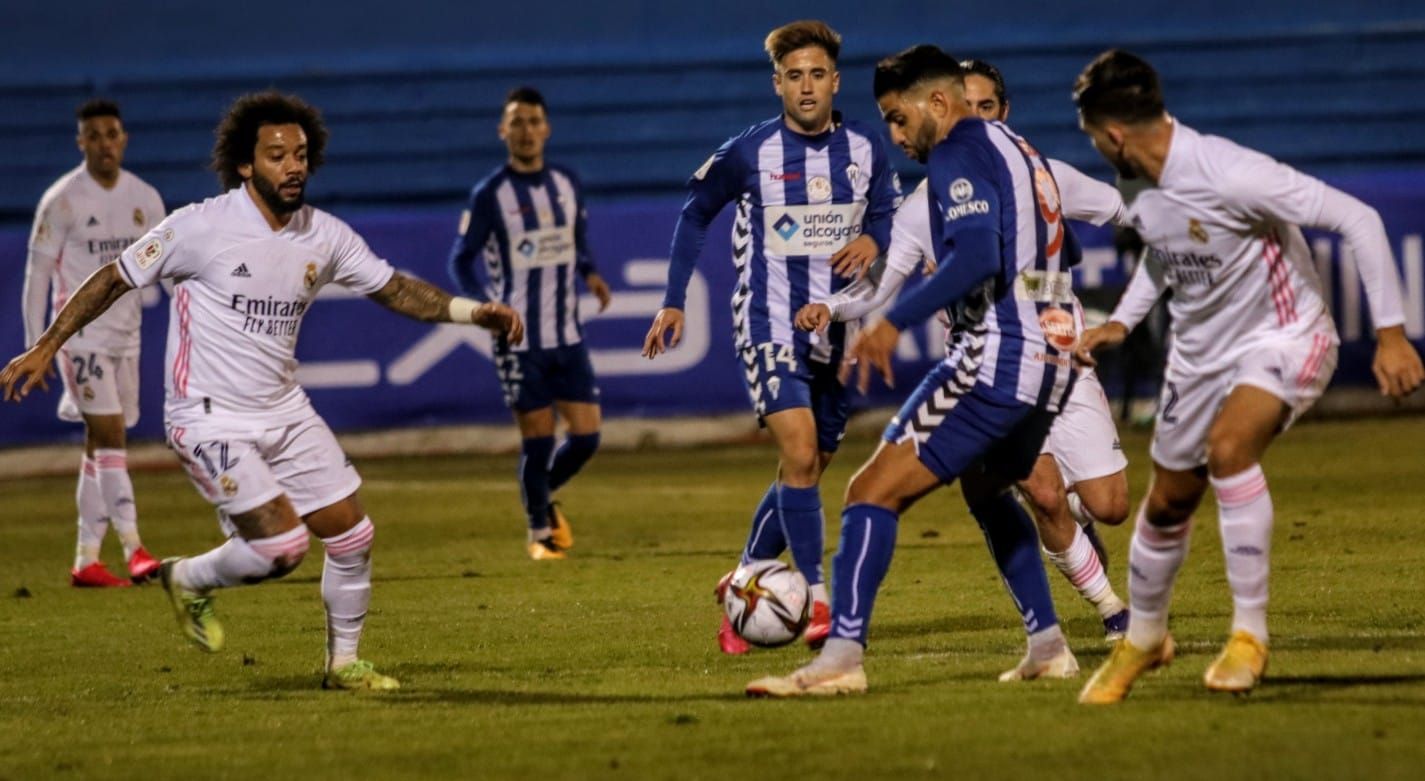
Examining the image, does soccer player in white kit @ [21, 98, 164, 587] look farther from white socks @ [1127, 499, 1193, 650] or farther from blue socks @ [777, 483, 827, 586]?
white socks @ [1127, 499, 1193, 650]

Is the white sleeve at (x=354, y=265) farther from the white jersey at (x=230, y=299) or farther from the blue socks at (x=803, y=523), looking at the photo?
the blue socks at (x=803, y=523)

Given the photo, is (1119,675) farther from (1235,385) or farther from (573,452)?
(573,452)

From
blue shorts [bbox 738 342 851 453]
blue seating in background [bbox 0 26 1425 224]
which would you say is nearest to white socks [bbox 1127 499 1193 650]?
blue shorts [bbox 738 342 851 453]

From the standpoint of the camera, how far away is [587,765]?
5.54 m

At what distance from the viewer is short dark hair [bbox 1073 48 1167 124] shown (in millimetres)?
5938

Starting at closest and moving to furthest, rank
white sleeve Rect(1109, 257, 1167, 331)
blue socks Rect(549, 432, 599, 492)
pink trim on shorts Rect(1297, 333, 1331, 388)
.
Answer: pink trim on shorts Rect(1297, 333, 1331, 388), white sleeve Rect(1109, 257, 1167, 331), blue socks Rect(549, 432, 599, 492)

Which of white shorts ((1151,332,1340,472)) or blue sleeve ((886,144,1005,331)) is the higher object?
blue sleeve ((886,144,1005,331))

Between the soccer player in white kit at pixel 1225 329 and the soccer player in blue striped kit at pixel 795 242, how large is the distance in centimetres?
193

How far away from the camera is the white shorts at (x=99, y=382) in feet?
36.7

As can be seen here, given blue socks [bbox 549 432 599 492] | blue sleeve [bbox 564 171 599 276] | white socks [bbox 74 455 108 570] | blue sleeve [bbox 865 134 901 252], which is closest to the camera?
blue sleeve [bbox 865 134 901 252]

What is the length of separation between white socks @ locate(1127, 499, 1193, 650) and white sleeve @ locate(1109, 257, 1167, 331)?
641 millimetres

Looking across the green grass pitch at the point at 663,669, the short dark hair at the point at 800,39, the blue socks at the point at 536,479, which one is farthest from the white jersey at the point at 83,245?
the short dark hair at the point at 800,39

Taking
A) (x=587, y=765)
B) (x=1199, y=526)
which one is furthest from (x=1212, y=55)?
(x=587, y=765)

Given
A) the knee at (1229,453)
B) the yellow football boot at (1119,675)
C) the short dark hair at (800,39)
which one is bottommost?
the yellow football boot at (1119,675)
